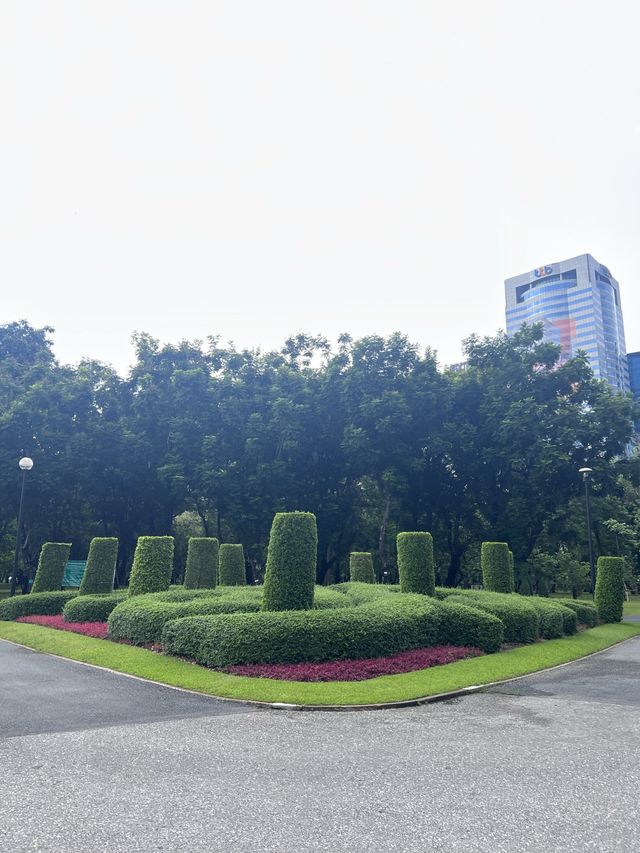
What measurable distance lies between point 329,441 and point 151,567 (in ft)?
70.2

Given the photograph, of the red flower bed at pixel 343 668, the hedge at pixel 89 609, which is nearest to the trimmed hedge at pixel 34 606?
the hedge at pixel 89 609

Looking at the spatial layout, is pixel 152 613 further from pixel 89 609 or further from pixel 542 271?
pixel 542 271

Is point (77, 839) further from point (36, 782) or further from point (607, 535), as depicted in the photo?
point (607, 535)

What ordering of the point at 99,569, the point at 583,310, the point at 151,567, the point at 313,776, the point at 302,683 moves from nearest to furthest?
the point at 313,776 < the point at 302,683 < the point at 151,567 < the point at 99,569 < the point at 583,310

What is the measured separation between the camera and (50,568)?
90.8ft

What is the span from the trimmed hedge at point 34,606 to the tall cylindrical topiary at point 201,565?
518 centimetres

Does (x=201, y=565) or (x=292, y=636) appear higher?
(x=201, y=565)

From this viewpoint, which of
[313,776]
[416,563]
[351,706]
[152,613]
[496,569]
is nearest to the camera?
[313,776]

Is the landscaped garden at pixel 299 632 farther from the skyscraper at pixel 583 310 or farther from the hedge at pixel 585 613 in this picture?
the skyscraper at pixel 583 310

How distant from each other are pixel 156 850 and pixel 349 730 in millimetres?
4677

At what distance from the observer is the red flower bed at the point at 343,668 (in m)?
12.8

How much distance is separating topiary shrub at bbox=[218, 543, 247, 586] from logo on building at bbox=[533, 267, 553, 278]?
171 metres

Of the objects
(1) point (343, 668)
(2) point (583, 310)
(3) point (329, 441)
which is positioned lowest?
(1) point (343, 668)

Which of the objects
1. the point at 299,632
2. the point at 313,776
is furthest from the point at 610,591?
the point at 313,776
